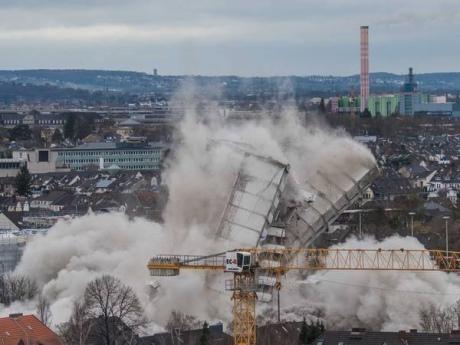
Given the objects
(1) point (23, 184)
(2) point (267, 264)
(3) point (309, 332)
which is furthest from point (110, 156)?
(3) point (309, 332)

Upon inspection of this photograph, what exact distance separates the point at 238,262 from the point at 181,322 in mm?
4223

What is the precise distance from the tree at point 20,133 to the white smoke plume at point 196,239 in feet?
305

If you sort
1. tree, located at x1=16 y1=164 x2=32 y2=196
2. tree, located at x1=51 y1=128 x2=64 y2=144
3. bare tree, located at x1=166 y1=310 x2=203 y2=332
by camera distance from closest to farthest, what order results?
bare tree, located at x1=166 y1=310 x2=203 y2=332, tree, located at x1=16 y1=164 x2=32 y2=196, tree, located at x1=51 y1=128 x2=64 y2=144

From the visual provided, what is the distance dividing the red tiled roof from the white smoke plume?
5.05 metres

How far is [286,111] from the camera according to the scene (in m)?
54.5

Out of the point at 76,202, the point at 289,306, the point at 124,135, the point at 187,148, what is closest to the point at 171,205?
the point at 187,148

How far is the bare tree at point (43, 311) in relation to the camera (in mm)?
42438

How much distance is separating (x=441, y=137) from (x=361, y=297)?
10336 cm

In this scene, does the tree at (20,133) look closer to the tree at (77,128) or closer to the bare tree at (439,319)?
the tree at (77,128)

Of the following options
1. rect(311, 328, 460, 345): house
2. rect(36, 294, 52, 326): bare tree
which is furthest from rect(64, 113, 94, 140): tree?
rect(311, 328, 460, 345): house

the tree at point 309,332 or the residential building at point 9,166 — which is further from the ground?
the tree at point 309,332

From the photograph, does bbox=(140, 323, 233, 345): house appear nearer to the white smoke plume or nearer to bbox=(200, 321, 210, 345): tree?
bbox=(200, 321, 210, 345): tree

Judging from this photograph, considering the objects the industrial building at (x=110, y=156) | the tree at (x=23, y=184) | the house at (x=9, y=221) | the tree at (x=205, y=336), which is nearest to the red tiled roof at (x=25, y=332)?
the tree at (x=205, y=336)

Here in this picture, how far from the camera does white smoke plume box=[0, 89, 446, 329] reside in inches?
1785
